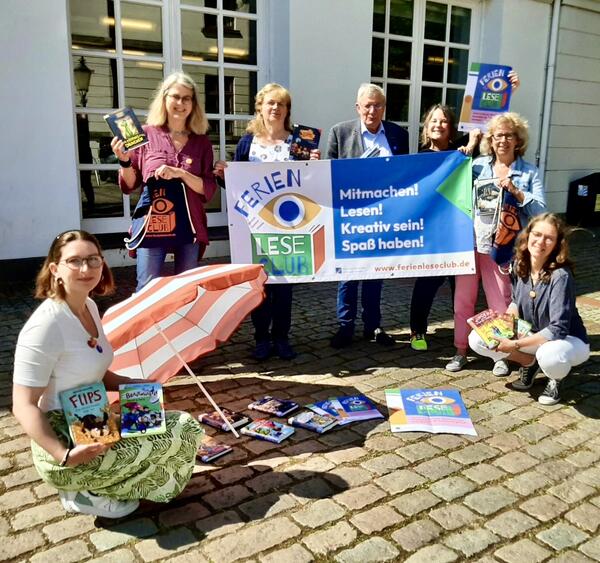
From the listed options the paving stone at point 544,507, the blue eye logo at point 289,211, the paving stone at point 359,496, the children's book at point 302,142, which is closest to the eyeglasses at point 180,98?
the children's book at point 302,142

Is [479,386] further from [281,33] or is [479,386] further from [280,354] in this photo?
[281,33]

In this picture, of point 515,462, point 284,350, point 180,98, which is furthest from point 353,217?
point 515,462

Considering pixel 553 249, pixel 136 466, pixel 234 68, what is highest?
pixel 234 68

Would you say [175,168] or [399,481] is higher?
[175,168]

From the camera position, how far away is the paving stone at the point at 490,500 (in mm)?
2844

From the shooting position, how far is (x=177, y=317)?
144 inches

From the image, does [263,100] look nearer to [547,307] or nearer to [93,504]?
[547,307]

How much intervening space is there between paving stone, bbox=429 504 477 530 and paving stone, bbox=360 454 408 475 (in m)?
0.39

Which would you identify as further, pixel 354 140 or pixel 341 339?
pixel 341 339

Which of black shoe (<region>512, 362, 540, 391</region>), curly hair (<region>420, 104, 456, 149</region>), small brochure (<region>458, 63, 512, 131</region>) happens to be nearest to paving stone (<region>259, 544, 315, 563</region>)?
black shoe (<region>512, 362, 540, 391</region>)

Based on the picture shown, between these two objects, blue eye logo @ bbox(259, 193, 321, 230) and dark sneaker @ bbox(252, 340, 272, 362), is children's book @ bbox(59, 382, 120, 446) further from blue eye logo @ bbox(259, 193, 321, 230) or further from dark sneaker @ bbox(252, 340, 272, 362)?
blue eye logo @ bbox(259, 193, 321, 230)

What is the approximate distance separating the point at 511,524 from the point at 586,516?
369 mm

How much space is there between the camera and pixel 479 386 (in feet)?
14.0

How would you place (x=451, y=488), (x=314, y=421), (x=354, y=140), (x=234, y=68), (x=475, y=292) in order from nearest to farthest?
(x=451, y=488) < (x=314, y=421) < (x=475, y=292) < (x=354, y=140) < (x=234, y=68)
